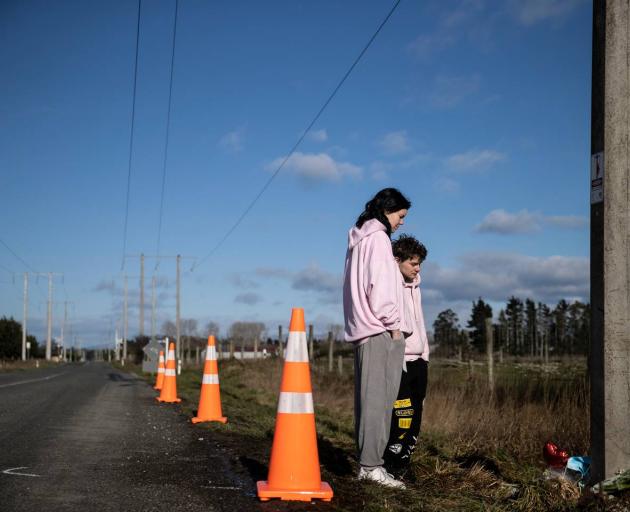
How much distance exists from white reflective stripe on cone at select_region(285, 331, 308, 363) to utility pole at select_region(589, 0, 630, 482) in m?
1.72

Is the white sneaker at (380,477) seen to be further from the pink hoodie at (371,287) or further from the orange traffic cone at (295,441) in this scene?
the pink hoodie at (371,287)

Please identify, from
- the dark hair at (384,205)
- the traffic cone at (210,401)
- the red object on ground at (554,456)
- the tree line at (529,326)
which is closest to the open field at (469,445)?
the red object on ground at (554,456)

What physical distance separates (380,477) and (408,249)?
5.33 feet

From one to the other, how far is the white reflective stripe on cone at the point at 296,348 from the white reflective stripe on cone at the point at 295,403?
211mm

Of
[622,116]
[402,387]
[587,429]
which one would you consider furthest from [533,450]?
[622,116]

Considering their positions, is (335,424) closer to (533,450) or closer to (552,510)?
(533,450)

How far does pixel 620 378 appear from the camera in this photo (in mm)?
3789

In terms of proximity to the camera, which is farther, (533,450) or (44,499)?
(533,450)

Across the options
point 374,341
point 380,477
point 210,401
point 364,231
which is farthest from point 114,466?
point 210,401

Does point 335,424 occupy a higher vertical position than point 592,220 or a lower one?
lower

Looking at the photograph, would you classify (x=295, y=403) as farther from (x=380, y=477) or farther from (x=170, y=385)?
(x=170, y=385)

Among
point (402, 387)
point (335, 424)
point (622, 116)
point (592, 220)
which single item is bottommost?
point (335, 424)

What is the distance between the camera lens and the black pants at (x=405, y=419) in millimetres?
4754

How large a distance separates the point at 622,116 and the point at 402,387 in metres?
2.26
